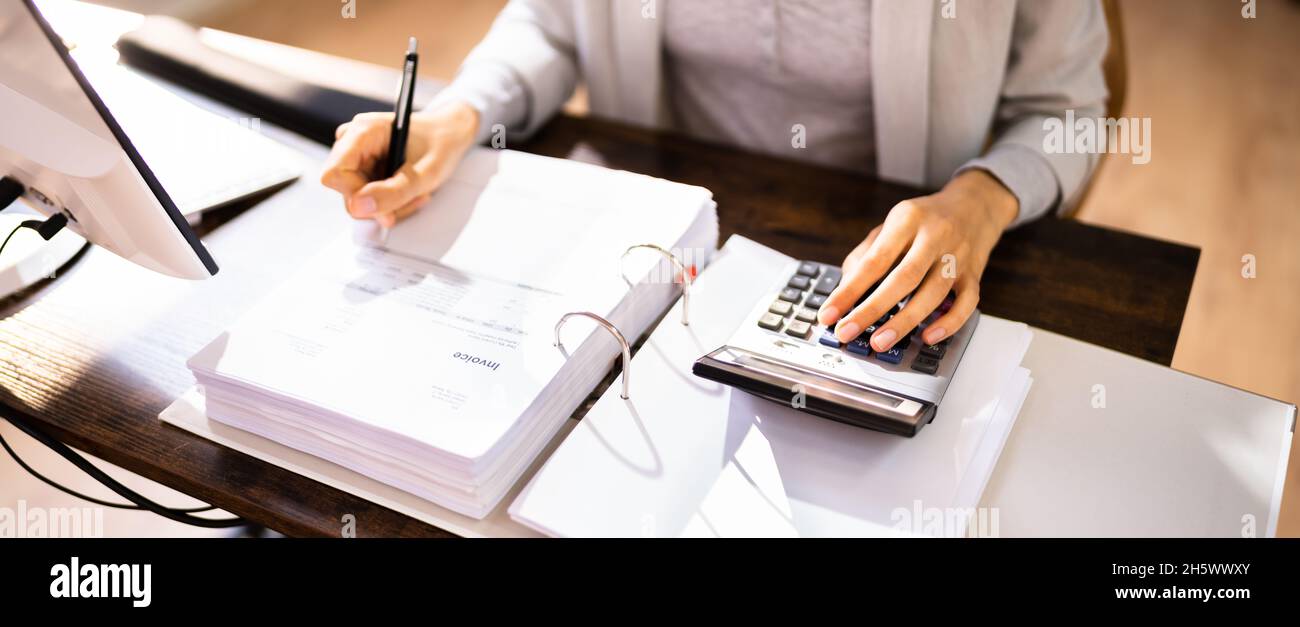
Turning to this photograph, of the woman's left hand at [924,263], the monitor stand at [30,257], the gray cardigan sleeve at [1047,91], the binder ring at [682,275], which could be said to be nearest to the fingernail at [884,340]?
the woman's left hand at [924,263]

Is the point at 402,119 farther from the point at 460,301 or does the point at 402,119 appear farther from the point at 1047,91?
the point at 1047,91

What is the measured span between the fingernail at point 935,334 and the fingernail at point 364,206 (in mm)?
417

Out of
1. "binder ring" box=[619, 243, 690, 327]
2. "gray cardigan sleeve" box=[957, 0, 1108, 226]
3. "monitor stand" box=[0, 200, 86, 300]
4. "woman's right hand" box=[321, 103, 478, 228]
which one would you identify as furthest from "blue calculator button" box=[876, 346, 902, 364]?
"monitor stand" box=[0, 200, 86, 300]

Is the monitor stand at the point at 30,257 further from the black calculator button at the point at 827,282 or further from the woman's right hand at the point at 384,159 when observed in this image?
the black calculator button at the point at 827,282

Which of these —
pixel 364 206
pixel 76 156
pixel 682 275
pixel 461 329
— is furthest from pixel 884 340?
pixel 76 156

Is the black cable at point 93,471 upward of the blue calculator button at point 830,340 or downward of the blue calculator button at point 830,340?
downward

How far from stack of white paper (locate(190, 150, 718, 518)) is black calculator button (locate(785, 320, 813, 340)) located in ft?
0.35

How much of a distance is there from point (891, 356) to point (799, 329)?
60 mm

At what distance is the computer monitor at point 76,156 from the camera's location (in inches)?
19.4

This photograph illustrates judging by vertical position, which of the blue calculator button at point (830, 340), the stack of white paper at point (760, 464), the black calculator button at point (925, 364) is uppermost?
the blue calculator button at point (830, 340)

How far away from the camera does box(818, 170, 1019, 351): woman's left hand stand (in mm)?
561

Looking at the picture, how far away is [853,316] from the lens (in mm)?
559
